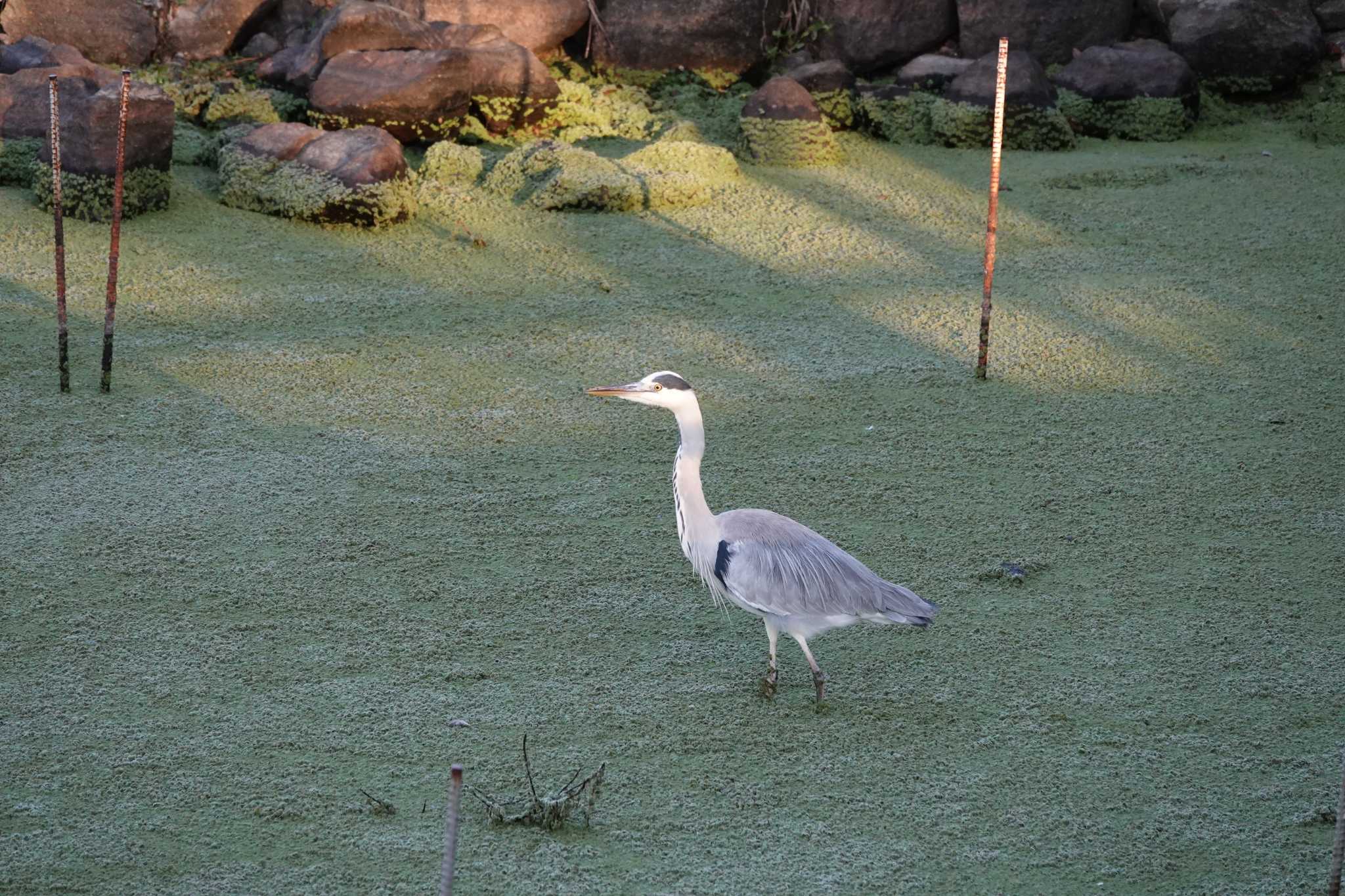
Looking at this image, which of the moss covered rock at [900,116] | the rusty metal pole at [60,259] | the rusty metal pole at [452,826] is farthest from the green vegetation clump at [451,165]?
the rusty metal pole at [452,826]

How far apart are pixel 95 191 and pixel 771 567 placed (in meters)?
3.71

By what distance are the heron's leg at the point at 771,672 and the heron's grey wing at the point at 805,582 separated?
66 mm

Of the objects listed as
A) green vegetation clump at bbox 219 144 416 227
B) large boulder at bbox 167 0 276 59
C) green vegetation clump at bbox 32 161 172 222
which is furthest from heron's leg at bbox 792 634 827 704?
large boulder at bbox 167 0 276 59

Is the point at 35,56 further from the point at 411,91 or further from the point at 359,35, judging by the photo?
the point at 411,91

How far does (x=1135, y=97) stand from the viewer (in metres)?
6.85

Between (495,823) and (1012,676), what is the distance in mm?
1099

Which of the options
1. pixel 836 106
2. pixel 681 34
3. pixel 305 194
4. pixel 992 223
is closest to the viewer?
pixel 992 223

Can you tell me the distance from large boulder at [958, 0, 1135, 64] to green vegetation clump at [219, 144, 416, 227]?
128 inches

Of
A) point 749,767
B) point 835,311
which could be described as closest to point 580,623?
point 749,767

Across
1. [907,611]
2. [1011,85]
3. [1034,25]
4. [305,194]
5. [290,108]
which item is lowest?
[907,611]

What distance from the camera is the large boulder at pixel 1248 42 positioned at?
7.04 m

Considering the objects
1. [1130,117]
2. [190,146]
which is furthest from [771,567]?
[1130,117]

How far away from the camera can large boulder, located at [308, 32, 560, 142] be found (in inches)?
240

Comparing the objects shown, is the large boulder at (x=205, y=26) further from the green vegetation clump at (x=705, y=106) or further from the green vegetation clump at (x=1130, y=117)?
the green vegetation clump at (x=1130, y=117)
